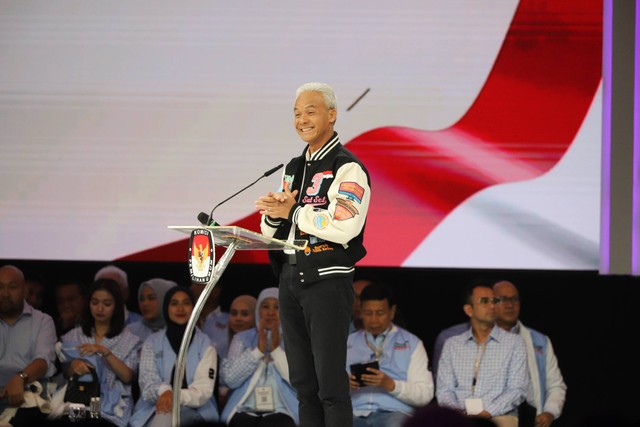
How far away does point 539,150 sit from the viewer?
17.8ft

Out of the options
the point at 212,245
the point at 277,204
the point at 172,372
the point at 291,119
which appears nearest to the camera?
the point at 212,245

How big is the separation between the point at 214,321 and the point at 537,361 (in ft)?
6.89

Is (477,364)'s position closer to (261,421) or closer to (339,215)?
(261,421)

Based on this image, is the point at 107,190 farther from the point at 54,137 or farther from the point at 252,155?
the point at 252,155

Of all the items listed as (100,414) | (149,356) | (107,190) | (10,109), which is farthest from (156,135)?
(100,414)

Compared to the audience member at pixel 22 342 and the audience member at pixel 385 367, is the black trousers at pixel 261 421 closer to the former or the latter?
the audience member at pixel 385 367

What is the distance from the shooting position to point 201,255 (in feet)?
9.34

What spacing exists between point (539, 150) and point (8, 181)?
337 centimetres

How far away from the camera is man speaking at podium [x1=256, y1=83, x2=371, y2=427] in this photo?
3.06 m

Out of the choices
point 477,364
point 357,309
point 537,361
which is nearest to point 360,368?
point 357,309

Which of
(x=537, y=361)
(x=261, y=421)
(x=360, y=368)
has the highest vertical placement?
(x=537, y=361)

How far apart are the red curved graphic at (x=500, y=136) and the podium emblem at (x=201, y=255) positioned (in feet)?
8.61

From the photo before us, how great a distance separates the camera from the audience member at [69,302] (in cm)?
583

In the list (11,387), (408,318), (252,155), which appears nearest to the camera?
(11,387)
